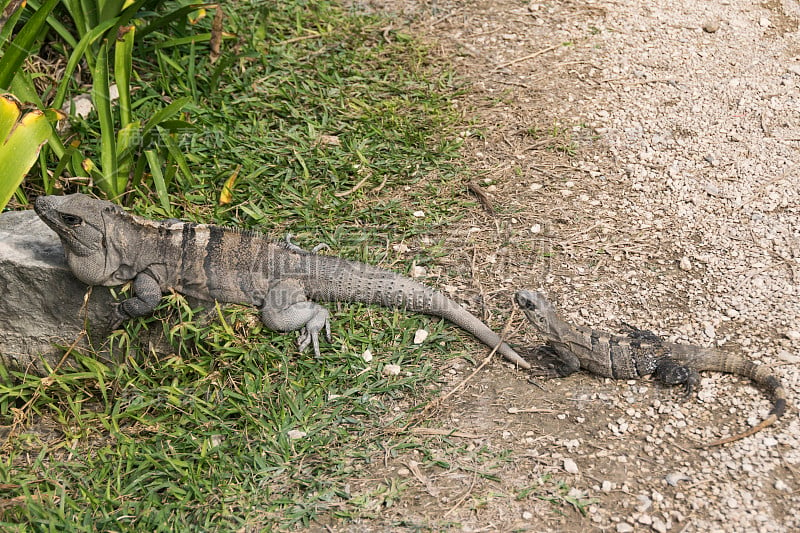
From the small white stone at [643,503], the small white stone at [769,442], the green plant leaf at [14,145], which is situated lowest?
the small white stone at [643,503]

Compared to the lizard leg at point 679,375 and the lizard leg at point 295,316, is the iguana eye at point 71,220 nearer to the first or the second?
the lizard leg at point 295,316

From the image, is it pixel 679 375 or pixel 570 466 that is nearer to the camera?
pixel 570 466

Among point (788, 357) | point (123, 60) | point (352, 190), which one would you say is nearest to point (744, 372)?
point (788, 357)

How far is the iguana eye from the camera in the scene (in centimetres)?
384

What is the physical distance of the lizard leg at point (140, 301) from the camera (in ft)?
12.9

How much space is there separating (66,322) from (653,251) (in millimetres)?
3367

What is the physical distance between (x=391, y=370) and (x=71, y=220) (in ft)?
5.97

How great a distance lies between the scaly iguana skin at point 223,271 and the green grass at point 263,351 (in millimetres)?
103

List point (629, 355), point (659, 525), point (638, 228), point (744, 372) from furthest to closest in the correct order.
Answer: point (638, 228) < point (629, 355) < point (744, 372) < point (659, 525)

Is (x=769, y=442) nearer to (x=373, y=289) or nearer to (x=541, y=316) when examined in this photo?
(x=541, y=316)

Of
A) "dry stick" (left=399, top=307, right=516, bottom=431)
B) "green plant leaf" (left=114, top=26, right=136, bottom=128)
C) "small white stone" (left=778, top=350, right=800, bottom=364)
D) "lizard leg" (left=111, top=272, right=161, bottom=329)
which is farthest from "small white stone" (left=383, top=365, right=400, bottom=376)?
"green plant leaf" (left=114, top=26, right=136, bottom=128)

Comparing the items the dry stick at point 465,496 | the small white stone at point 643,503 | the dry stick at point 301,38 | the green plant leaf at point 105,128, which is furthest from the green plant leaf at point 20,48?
the small white stone at point 643,503

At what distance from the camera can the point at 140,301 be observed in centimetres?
395

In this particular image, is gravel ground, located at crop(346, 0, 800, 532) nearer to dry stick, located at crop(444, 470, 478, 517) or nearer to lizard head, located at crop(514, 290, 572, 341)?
dry stick, located at crop(444, 470, 478, 517)
